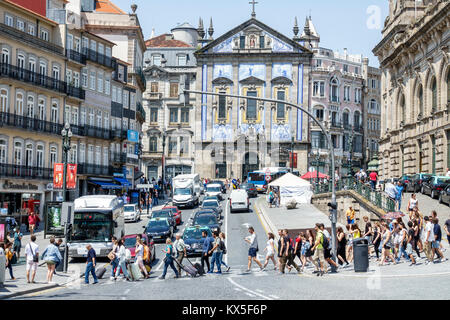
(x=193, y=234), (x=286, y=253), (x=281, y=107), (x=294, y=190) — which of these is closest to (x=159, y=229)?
(x=193, y=234)

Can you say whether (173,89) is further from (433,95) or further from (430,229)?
(430,229)

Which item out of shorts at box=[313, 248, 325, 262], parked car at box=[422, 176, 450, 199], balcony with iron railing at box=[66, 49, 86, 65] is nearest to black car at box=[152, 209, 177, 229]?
parked car at box=[422, 176, 450, 199]

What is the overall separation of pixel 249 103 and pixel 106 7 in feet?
73.6

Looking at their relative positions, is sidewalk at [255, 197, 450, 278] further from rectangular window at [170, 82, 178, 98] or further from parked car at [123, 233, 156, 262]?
rectangular window at [170, 82, 178, 98]

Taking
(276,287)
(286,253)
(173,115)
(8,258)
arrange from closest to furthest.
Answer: (276,287) < (8,258) < (286,253) < (173,115)

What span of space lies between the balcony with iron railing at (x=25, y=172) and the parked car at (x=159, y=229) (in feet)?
41.6

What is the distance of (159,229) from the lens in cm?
3841

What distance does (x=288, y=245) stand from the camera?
2545cm

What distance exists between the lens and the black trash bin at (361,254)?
2395 cm

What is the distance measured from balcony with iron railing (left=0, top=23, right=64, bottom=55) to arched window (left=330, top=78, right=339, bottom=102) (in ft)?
187

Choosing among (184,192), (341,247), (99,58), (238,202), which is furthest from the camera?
(99,58)

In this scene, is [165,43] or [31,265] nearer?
[31,265]
